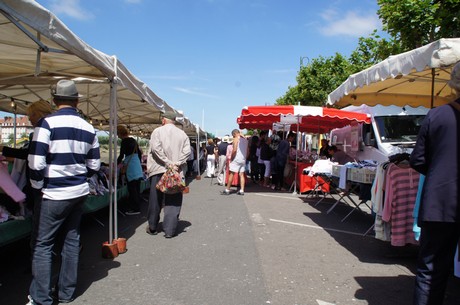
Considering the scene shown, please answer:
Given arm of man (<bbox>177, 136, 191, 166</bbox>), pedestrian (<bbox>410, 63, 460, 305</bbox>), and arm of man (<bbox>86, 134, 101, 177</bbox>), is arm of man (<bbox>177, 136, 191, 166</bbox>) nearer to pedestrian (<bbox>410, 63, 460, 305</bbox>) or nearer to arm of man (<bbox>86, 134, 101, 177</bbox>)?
arm of man (<bbox>86, 134, 101, 177</bbox>)

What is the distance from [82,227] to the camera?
20.7 feet

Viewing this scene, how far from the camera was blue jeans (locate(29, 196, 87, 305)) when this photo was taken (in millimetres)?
3162

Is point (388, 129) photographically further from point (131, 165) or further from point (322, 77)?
point (322, 77)

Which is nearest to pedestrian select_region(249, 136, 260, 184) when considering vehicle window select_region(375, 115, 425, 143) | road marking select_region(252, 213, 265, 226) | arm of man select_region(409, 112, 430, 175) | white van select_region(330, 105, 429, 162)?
white van select_region(330, 105, 429, 162)

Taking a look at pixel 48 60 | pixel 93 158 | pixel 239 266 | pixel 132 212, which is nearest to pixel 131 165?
pixel 132 212

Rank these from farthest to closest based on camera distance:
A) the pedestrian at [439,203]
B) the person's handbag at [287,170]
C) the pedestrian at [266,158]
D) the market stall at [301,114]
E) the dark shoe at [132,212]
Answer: the pedestrian at [266,158] < the person's handbag at [287,170] < the market stall at [301,114] < the dark shoe at [132,212] < the pedestrian at [439,203]

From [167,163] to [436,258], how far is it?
3.88m

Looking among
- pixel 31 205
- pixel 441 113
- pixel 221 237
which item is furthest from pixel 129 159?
pixel 441 113

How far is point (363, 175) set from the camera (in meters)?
6.06

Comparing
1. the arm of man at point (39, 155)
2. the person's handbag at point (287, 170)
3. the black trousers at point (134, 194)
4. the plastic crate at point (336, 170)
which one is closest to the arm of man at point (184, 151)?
the black trousers at point (134, 194)

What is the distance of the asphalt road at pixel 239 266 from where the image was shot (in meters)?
3.60

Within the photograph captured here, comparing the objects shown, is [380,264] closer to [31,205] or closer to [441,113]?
[441,113]

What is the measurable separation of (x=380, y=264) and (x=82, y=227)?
181 inches

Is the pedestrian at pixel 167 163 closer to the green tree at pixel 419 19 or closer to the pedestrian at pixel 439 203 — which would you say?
the pedestrian at pixel 439 203
